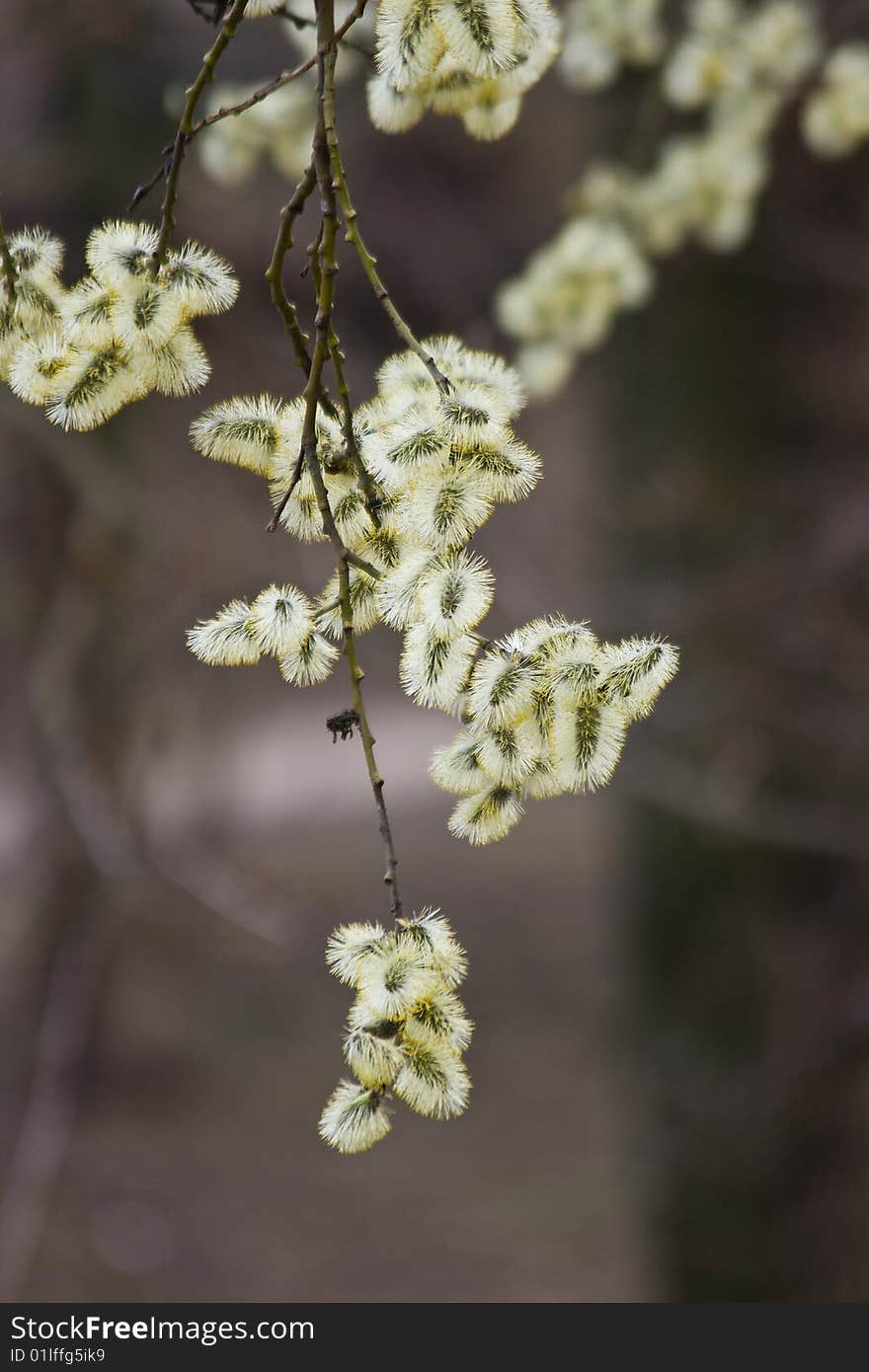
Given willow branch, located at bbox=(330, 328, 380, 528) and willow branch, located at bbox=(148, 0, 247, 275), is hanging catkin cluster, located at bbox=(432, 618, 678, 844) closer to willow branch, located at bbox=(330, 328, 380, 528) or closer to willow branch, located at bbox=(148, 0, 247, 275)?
willow branch, located at bbox=(330, 328, 380, 528)

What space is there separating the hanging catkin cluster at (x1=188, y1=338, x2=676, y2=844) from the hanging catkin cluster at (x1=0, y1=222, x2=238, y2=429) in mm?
101

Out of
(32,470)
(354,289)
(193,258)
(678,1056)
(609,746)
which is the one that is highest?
(354,289)

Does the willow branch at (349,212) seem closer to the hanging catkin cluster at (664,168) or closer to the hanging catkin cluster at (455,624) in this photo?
the hanging catkin cluster at (455,624)

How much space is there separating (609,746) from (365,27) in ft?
3.69

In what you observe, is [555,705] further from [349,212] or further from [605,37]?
[605,37]

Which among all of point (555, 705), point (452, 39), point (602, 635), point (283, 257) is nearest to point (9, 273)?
point (283, 257)

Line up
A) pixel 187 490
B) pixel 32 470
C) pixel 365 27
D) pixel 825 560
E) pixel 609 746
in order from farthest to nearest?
1. pixel 187 490
2. pixel 32 470
3. pixel 825 560
4. pixel 365 27
5. pixel 609 746

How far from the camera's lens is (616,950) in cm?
381

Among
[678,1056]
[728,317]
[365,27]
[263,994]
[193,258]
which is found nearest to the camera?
[193,258]

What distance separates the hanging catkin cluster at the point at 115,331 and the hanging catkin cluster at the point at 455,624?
0.10m

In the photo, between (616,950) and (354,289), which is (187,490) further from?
(616,950)

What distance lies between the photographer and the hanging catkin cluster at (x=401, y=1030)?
0.87 meters

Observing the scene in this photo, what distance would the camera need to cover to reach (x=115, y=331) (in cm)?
96

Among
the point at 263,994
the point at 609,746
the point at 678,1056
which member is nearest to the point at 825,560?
the point at 678,1056
